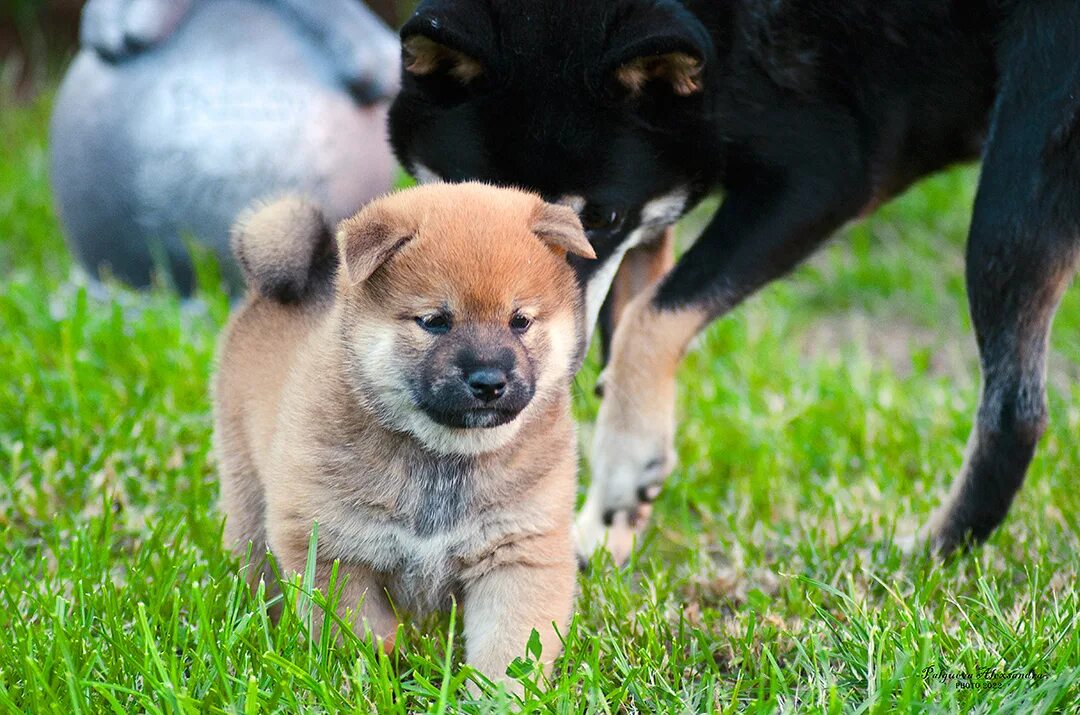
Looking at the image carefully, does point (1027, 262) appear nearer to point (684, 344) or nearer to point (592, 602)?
point (684, 344)

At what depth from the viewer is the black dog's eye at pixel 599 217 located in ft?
10.1

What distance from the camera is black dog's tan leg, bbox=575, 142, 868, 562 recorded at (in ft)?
10.6

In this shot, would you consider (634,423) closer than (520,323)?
No

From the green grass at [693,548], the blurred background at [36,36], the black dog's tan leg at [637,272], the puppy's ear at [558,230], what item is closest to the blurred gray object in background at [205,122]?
the green grass at [693,548]

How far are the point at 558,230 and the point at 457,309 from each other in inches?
10.2

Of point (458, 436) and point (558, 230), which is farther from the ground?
point (558, 230)

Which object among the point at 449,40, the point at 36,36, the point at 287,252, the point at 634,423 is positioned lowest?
the point at 36,36

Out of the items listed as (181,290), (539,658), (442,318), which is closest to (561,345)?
(442,318)

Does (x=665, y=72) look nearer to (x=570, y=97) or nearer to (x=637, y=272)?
(x=570, y=97)

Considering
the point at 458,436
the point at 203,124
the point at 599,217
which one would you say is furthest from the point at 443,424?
the point at 203,124

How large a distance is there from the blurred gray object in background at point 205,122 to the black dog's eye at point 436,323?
2282 mm

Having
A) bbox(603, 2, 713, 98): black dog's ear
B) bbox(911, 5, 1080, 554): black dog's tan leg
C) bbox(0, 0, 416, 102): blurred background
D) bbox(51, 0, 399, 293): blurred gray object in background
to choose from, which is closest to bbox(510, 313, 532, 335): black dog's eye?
bbox(603, 2, 713, 98): black dog's ear

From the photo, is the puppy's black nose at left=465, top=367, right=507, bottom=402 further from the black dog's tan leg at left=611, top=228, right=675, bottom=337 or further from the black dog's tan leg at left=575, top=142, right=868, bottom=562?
the black dog's tan leg at left=611, top=228, right=675, bottom=337

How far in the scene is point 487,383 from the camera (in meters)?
2.20
